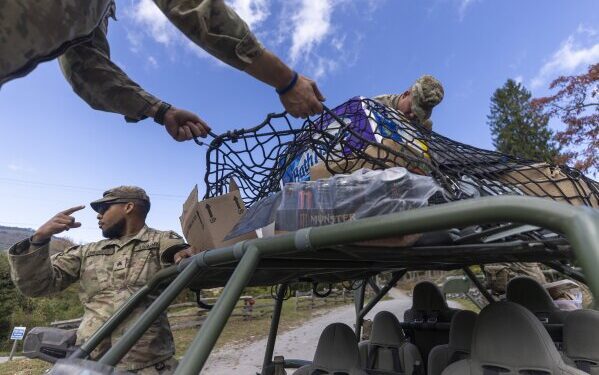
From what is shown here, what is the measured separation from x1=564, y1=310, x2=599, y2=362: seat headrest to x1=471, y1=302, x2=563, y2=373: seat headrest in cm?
69

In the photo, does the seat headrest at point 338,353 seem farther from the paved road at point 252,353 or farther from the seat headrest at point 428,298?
the paved road at point 252,353

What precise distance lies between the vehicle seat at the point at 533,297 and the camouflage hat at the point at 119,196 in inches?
116

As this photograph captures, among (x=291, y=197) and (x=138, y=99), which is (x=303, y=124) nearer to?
(x=291, y=197)

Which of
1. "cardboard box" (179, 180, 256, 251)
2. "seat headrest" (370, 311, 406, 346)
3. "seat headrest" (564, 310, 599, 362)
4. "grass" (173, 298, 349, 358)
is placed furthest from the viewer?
"grass" (173, 298, 349, 358)

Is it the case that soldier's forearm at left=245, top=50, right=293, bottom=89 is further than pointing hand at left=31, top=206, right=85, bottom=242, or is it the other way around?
pointing hand at left=31, top=206, right=85, bottom=242

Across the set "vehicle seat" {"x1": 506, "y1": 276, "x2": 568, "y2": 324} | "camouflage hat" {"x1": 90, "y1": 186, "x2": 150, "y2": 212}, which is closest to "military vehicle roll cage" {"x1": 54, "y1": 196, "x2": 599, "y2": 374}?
"camouflage hat" {"x1": 90, "y1": 186, "x2": 150, "y2": 212}

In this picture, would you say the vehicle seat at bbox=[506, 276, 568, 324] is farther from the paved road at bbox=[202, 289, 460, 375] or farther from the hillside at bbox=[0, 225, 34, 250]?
the hillside at bbox=[0, 225, 34, 250]

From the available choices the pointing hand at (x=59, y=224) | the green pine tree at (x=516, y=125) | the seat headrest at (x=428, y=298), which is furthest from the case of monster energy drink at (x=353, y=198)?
the green pine tree at (x=516, y=125)

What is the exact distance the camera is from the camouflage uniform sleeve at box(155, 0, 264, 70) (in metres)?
1.52

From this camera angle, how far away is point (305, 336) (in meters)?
10.7

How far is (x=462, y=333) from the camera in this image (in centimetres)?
263

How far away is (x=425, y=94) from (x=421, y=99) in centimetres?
5

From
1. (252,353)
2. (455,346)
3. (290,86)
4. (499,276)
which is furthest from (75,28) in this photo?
(252,353)

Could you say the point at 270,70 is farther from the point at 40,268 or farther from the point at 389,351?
the point at 40,268
